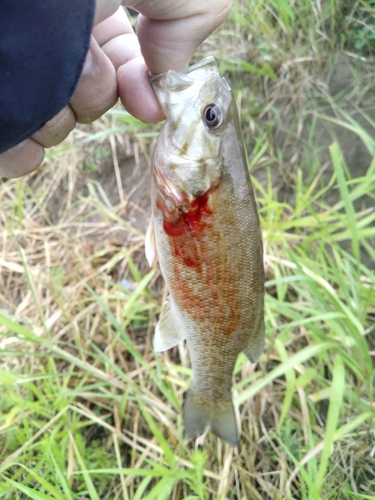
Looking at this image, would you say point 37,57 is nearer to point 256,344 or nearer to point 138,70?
point 138,70

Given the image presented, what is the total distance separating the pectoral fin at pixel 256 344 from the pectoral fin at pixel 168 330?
242 millimetres

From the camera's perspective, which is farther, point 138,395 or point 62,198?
point 62,198

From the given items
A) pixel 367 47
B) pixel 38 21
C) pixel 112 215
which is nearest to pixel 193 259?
pixel 38 21

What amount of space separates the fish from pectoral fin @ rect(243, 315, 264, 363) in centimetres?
3

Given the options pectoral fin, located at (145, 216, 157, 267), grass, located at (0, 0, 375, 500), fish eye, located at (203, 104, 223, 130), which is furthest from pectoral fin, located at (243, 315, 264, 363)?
fish eye, located at (203, 104, 223, 130)

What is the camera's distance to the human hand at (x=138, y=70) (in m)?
1.28

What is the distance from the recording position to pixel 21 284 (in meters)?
2.44

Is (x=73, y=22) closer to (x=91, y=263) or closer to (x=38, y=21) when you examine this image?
(x=38, y=21)

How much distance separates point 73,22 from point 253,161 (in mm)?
1595

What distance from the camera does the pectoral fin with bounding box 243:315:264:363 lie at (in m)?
1.41

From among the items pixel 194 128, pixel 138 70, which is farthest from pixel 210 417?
pixel 138 70

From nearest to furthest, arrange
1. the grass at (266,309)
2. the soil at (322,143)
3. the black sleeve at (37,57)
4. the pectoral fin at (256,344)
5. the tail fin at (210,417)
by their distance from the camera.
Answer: the black sleeve at (37,57), the pectoral fin at (256,344), the tail fin at (210,417), the grass at (266,309), the soil at (322,143)

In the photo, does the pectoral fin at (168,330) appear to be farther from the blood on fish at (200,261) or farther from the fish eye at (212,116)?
the fish eye at (212,116)

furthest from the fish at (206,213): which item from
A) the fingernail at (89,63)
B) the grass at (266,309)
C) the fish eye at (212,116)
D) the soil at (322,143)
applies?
the soil at (322,143)
